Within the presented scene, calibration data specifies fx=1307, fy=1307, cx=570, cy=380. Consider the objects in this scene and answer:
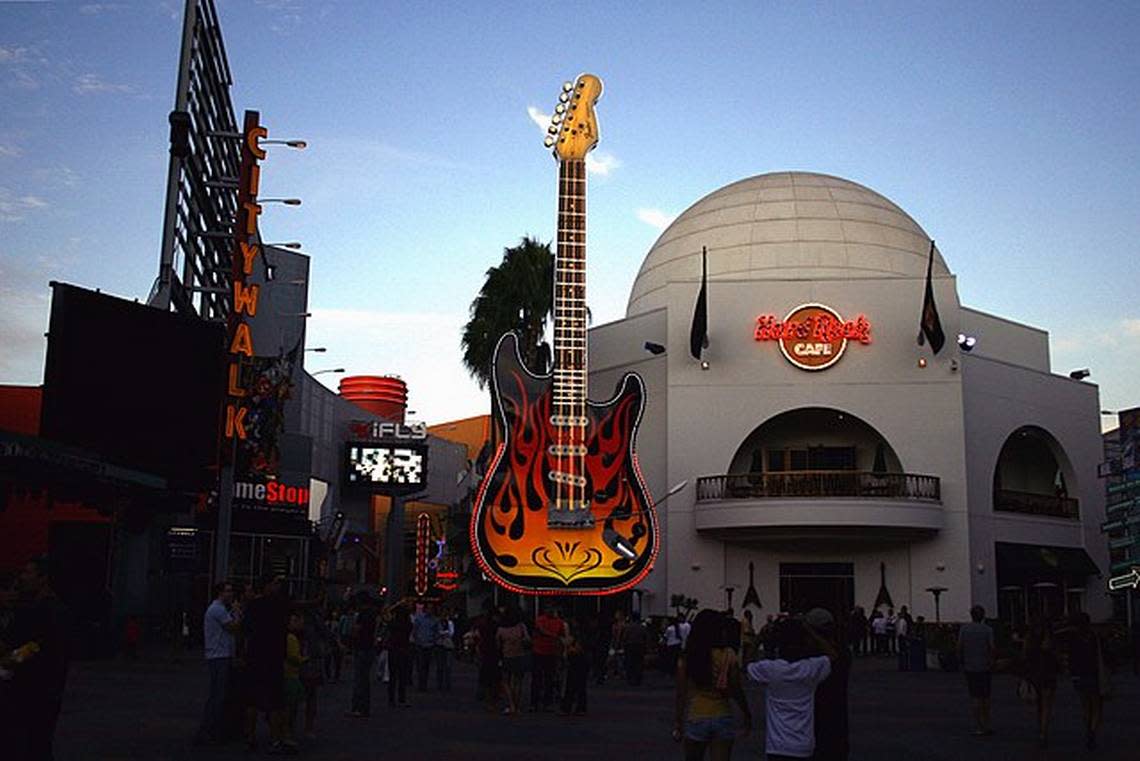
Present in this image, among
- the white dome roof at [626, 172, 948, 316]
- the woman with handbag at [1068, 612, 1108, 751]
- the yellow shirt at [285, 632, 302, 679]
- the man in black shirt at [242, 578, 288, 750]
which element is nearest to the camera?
the man in black shirt at [242, 578, 288, 750]

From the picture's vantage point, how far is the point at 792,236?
149 ft

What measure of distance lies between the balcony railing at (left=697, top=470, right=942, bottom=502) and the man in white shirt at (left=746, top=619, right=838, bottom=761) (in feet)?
103

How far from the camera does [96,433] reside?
1151 inches

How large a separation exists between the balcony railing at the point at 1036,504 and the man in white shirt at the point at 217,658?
111ft

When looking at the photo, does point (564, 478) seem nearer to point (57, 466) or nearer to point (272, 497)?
point (57, 466)

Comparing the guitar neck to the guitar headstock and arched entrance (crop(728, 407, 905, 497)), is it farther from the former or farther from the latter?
arched entrance (crop(728, 407, 905, 497))

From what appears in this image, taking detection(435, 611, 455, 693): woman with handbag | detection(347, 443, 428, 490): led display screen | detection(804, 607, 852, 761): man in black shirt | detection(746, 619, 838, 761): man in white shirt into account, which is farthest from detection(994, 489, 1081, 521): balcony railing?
detection(746, 619, 838, 761): man in white shirt

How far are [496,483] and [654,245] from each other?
19154mm

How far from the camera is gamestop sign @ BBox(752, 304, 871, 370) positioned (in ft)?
134

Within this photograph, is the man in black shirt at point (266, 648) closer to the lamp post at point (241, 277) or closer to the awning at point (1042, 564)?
the lamp post at point (241, 277)

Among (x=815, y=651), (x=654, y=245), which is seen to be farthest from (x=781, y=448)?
(x=815, y=651)

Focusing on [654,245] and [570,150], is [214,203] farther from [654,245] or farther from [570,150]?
[654,245]

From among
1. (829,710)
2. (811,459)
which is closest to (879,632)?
(811,459)

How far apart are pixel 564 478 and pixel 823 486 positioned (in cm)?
1010
